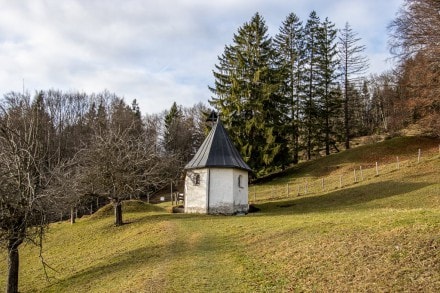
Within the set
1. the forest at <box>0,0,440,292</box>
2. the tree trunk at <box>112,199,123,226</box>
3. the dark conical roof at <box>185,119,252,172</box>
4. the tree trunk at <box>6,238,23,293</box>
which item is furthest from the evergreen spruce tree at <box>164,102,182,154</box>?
the tree trunk at <box>6,238,23,293</box>

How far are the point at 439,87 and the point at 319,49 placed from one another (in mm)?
22023

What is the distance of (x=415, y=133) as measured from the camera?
39.8m

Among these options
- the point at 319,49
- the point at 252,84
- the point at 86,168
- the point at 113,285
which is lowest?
the point at 113,285

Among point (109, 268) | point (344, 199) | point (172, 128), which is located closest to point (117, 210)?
point (109, 268)

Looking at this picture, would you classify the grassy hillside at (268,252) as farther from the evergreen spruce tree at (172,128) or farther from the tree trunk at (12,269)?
the evergreen spruce tree at (172,128)

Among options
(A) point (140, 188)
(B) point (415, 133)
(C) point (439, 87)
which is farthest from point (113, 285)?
(B) point (415, 133)

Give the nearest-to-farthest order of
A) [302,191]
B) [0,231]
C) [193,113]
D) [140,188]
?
[0,231], [140,188], [302,191], [193,113]

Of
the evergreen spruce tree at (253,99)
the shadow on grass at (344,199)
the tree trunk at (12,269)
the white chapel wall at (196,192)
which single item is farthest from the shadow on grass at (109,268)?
the evergreen spruce tree at (253,99)

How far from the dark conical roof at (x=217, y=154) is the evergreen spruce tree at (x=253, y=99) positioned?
11125 mm

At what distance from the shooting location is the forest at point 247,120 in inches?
521

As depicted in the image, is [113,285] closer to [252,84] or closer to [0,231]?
[0,231]

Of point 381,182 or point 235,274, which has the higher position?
point 381,182

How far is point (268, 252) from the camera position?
36.8 feet

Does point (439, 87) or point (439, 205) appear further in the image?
point (439, 87)
